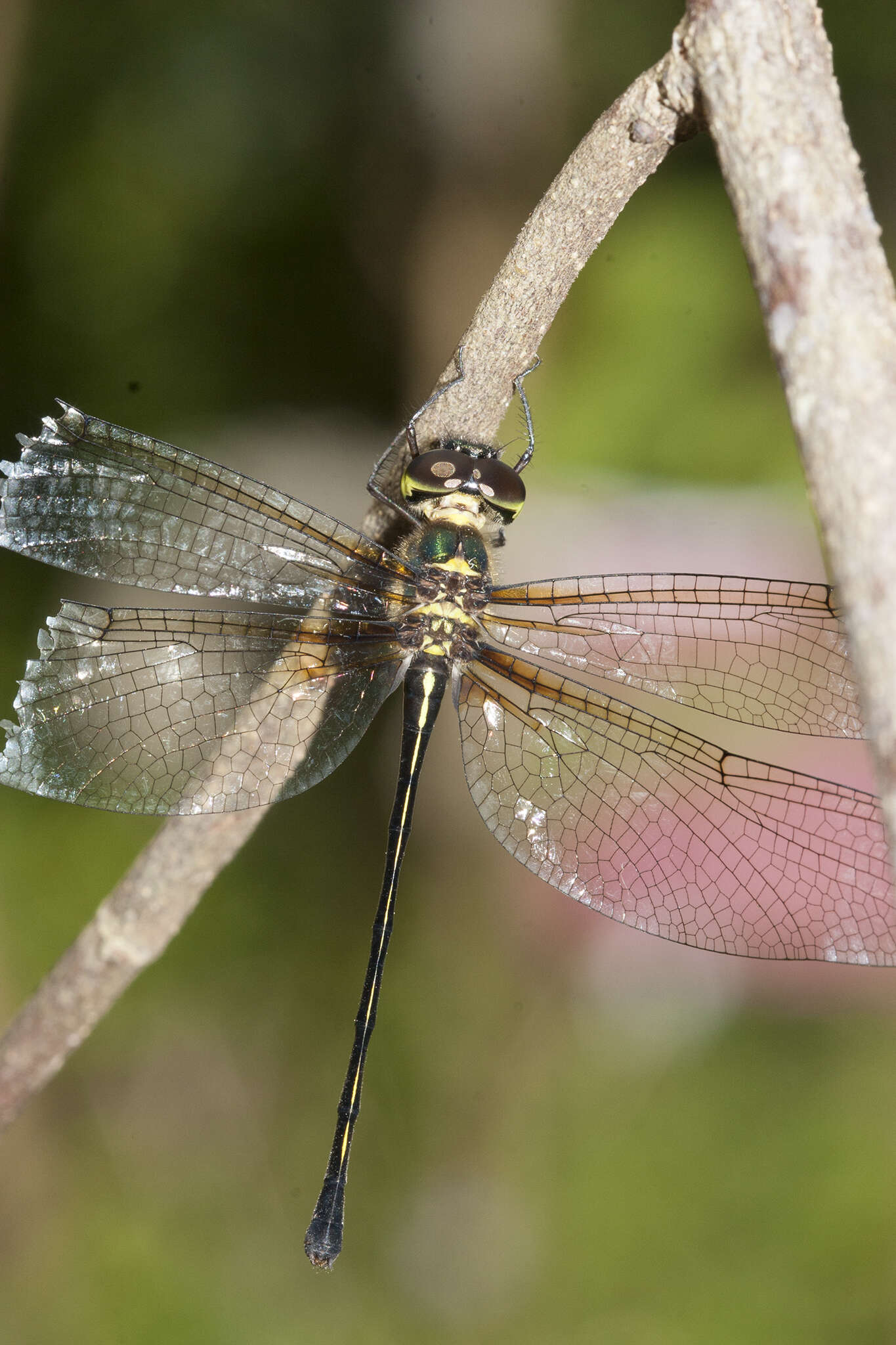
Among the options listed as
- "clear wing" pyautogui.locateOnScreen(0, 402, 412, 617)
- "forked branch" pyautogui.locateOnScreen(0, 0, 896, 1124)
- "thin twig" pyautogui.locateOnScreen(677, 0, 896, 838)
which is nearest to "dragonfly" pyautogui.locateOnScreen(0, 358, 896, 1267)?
"clear wing" pyautogui.locateOnScreen(0, 402, 412, 617)

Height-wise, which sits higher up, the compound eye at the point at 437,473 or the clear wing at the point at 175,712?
the compound eye at the point at 437,473

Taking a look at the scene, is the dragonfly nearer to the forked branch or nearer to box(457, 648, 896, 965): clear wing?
box(457, 648, 896, 965): clear wing

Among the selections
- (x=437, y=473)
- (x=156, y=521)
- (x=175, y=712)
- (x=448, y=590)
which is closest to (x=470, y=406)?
(x=437, y=473)

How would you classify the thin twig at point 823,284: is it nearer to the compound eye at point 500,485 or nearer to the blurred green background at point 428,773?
the compound eye at point 500,485

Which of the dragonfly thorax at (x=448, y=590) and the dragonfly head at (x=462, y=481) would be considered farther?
the dragonfly thorax at (x=448, y=590)

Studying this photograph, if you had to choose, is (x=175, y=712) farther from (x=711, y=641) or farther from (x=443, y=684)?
(x=711, y=641)

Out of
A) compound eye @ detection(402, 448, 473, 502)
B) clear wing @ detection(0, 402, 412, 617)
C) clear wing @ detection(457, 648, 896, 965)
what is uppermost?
compound eye @ detection(402, 448, 473, 502)

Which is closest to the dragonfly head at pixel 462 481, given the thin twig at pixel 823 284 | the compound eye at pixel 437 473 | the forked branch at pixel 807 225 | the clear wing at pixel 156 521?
the compound eye at pixel 437 473
